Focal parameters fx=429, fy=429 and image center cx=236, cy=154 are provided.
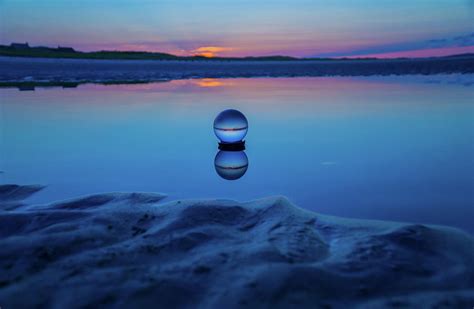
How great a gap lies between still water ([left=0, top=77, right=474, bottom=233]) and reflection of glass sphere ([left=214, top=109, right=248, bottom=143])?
0.31m

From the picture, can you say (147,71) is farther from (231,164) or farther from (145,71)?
(231,164)

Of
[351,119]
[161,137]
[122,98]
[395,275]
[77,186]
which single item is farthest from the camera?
[122,98]

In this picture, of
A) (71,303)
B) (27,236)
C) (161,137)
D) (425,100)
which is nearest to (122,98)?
(161,137)

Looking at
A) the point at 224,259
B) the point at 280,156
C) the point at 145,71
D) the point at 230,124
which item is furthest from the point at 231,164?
the point at 145,71

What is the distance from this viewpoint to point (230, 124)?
189 inches

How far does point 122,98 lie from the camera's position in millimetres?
11523

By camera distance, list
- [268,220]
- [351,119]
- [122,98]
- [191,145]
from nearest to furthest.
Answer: [268,220] < [191,145] < [351,119] < [122,98]

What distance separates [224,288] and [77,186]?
92.8 inches

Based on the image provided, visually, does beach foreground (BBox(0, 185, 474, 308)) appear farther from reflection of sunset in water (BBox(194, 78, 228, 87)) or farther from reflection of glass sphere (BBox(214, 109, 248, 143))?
reflection of sunset in water (BBox(194, 78, 228, 87))

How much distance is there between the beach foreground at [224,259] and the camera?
6.35 feet

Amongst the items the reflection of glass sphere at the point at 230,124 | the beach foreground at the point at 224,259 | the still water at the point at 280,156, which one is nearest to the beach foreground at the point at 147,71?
the still water at the point at 280,156

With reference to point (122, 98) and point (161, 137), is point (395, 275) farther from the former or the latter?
point (122, 98)

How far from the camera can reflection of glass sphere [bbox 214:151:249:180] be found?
4.18 meters

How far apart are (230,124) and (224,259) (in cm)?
268
